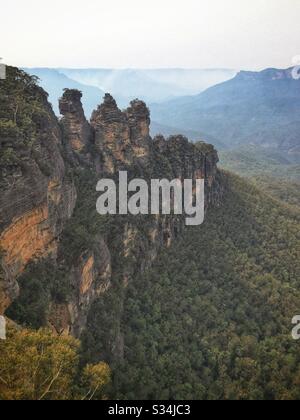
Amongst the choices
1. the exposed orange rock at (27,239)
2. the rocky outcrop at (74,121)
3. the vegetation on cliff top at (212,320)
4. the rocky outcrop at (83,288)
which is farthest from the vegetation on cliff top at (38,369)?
the rocky outcrop at (74,121)

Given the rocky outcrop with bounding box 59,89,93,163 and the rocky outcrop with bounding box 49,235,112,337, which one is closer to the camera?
the rocky outcrop with bounding box 49,235,112,337

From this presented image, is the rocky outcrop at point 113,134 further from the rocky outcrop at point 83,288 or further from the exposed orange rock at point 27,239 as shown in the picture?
the exposed orange rock at point 27,239

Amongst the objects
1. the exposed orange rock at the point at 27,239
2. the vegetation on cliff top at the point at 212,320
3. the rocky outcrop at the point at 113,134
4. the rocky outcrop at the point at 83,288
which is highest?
the rocky outcrop at the point at 113,134

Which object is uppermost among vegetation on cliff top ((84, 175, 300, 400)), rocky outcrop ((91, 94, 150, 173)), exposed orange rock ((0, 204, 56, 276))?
rocky outcrop ((91, 94, 150, 173))

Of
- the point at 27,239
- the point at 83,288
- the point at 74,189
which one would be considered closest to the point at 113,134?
the point at 74,189

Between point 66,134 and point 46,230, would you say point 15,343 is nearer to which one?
point 46,230

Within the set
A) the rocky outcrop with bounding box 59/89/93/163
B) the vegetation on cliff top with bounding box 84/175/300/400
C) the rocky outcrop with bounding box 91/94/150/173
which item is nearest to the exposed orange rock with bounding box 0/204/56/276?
the vegetation on cliff top with bounding box 84/175/300/400

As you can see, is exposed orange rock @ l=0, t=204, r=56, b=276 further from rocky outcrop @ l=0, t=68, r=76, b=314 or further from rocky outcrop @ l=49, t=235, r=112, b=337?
rocky outcrop @ l=49, t=235, r=112, b=337


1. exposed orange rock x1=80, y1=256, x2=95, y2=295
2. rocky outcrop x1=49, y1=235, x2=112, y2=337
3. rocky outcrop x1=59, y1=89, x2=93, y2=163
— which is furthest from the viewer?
rocky outcrop x1=59, y1=89, x2=93, y2=163

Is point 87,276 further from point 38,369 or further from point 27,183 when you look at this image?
point 38,369
